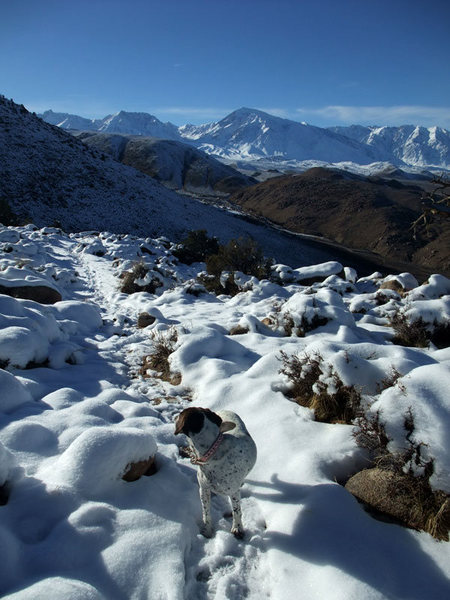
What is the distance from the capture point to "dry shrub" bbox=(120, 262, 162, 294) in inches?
483

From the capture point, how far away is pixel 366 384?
4207mm

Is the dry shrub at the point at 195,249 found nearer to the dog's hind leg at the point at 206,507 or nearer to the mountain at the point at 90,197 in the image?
the mountain at the point at 90,197

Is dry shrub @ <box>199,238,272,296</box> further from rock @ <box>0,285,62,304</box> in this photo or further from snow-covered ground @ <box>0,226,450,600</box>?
snow-covered ground @ <box>0,226,450,600</box>

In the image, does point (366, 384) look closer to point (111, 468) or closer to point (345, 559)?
point (345, 559)

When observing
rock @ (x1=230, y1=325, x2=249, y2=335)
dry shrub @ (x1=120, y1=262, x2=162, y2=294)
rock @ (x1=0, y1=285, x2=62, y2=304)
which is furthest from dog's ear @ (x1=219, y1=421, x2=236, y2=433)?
dry shrub @ (x1=120, y1=262, x2=162, y2=294)

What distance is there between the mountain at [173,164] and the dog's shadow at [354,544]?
324ft

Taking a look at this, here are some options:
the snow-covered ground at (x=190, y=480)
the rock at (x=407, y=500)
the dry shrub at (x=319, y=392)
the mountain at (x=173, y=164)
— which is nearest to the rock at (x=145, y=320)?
the snow-covered ground at (x=190, y=480)

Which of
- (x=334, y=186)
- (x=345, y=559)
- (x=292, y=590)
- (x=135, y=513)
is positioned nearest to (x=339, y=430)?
(x=345, y=559)

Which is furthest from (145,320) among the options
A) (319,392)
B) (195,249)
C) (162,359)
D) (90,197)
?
(90,197)

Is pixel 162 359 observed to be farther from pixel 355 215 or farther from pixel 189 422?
pixel 355 215

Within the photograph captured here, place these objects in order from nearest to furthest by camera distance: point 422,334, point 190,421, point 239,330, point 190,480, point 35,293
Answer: point 190,421 → point 190,480 → point 422,334 → point 239,330 → point 35,293

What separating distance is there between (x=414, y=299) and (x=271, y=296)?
3.83 m

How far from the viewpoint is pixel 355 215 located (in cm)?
5997

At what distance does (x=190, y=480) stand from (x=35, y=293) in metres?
7.19
